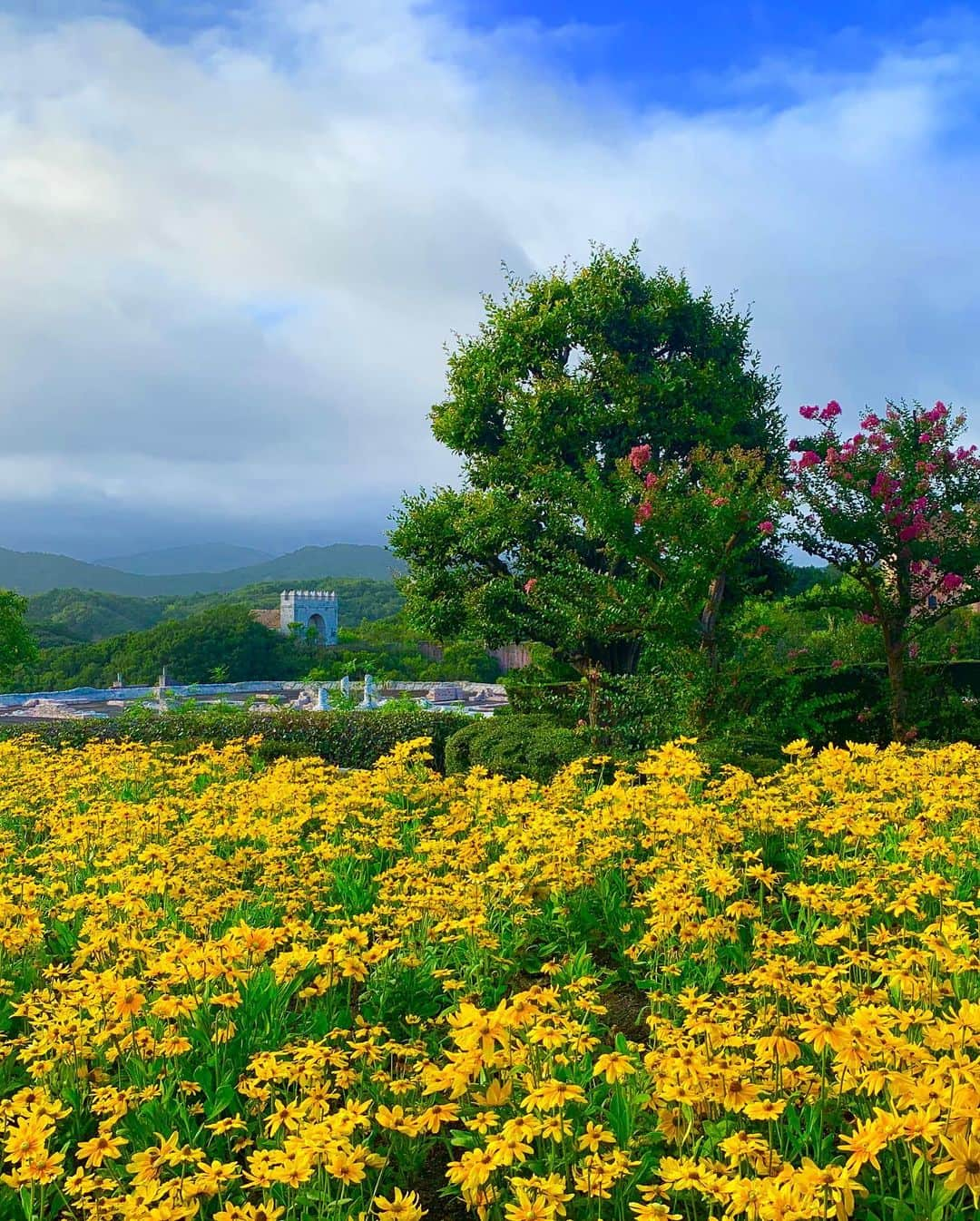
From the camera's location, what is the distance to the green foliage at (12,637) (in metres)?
33.5

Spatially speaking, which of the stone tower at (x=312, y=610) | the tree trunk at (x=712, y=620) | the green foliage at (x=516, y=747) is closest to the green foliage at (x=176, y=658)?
the stone tower at (x=312, y=610)

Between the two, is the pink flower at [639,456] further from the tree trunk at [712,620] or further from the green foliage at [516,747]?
the green foliage at [516,747]

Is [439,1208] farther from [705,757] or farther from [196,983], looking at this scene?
[705,757]

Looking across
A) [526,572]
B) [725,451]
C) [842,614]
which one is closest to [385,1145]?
[526,572]

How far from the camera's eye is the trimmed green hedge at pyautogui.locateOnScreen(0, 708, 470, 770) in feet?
42.3

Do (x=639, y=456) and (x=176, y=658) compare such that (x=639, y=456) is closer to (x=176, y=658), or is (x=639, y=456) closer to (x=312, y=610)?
(x=176, y=658)

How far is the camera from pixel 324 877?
5.26 meters

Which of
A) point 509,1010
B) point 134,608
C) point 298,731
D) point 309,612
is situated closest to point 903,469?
point 298,731

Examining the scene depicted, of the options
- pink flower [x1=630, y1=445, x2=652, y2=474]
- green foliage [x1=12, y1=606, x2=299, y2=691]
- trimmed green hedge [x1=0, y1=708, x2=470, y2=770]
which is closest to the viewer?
pink flower [x1=630, y1=445, x2=652, y2=474]

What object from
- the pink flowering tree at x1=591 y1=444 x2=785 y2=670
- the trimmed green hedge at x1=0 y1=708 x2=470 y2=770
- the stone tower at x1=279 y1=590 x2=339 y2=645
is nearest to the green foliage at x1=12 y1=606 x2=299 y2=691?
the stone tower at x1=279 y1=590 x2=339 y2=645

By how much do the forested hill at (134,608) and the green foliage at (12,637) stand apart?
27297 mm

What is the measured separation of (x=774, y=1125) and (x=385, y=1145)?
1.27 m

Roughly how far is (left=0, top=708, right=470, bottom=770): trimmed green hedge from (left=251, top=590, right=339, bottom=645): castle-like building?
192 ft

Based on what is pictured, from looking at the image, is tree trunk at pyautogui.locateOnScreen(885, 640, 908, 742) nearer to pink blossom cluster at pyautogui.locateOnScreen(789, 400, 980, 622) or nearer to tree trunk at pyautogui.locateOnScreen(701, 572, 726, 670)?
pink blossom cluster at pyautogui.locateOnScreen(789, 400, 980, 622)
